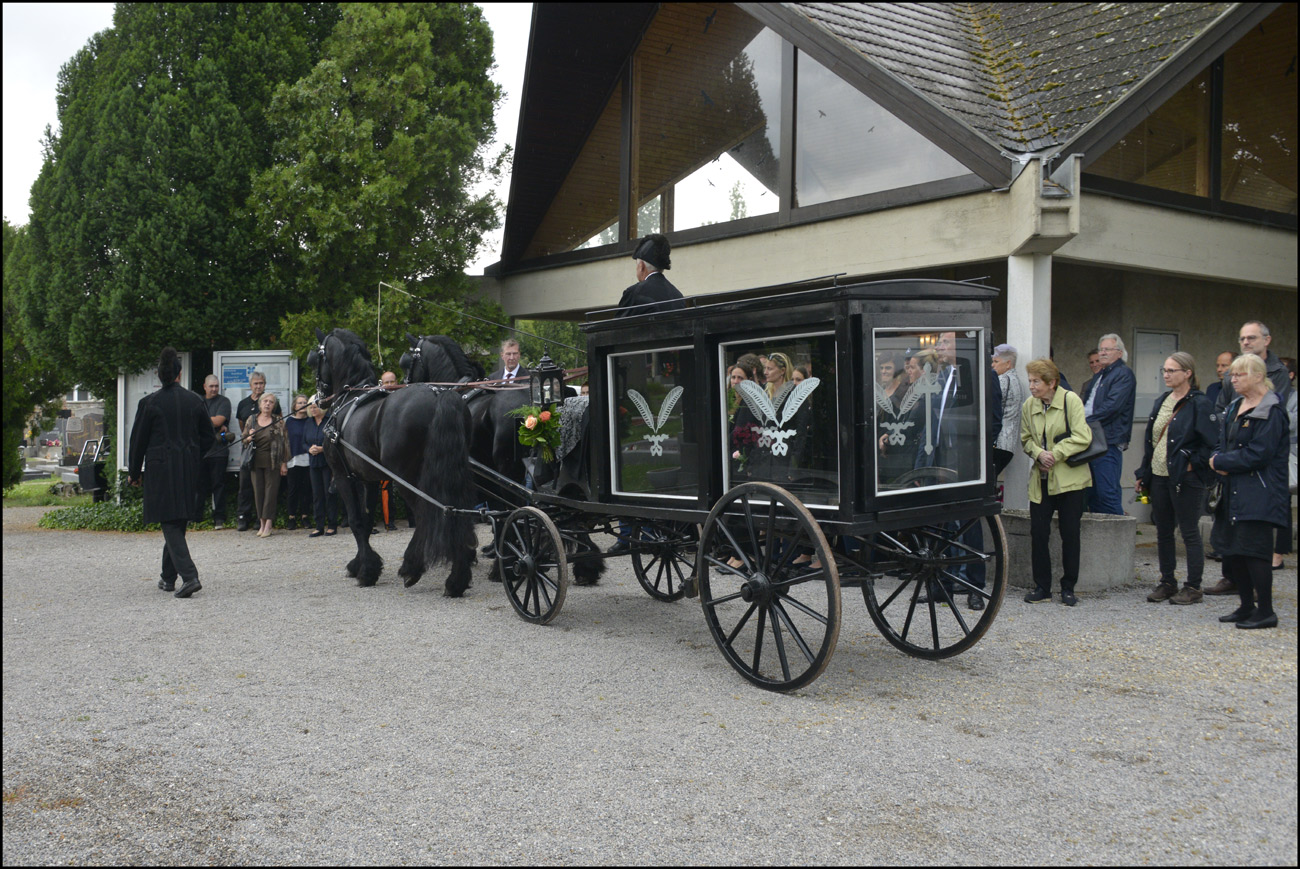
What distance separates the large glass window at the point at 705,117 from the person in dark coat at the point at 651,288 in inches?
166

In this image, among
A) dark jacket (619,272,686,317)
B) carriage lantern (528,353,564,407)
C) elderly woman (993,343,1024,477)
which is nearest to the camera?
dark jacket (619,272,686,317)

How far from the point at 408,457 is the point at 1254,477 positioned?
5.88m

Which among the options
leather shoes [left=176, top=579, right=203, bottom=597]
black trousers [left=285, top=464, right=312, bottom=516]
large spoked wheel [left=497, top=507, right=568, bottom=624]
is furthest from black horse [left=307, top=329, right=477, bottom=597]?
black trousers [left=285, top=464, right=312, bottom=516]

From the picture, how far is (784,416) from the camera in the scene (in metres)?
4.84

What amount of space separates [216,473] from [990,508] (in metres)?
10.3

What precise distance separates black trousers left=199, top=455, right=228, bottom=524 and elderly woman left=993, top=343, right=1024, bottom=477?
9.30 meters

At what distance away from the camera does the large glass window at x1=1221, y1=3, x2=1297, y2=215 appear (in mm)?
9867

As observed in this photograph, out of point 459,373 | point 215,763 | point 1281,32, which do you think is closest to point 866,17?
point 1281,32

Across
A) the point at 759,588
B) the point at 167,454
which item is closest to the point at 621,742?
the point at 759,588

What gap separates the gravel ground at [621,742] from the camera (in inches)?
126

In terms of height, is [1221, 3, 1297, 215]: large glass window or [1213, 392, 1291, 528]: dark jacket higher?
[1221, 3, 1297, 215]: large glass window

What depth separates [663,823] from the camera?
10.9 feet

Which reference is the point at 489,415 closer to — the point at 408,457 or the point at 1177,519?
the point at 408,457

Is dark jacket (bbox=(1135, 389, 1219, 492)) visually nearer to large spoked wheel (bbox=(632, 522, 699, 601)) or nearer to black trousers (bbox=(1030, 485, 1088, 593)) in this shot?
black trousers (bbox=(1030, 485, 1088, 593))
